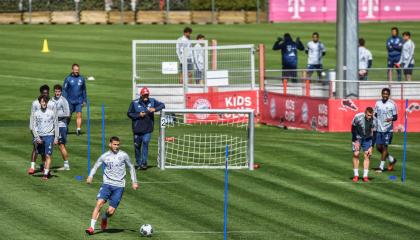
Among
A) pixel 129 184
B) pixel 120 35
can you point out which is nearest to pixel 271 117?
pixel 129 184

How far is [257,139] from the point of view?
39750mm

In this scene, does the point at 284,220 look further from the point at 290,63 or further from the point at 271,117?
the point at 290,63

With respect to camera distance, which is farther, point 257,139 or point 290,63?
point 290,63

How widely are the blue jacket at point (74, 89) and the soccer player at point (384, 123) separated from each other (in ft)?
34.6

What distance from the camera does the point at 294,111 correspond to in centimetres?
4278

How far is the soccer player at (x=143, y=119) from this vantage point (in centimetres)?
3309

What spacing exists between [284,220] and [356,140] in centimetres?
552

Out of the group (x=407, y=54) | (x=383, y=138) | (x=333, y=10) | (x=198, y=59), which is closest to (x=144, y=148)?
(x=383, y=138)

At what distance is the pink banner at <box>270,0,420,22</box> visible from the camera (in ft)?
258

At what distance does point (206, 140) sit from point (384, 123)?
724 cm

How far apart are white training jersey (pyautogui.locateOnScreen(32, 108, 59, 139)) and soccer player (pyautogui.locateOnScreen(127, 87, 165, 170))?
2505mm

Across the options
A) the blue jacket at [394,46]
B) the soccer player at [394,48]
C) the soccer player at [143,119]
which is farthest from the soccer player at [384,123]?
the blue jacket at [394,46]

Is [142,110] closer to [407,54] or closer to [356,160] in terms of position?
[356,160]

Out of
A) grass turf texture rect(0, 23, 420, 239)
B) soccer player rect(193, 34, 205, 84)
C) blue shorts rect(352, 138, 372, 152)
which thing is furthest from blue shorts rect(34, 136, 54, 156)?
soccer player rect(193, 34, 205, 84)
